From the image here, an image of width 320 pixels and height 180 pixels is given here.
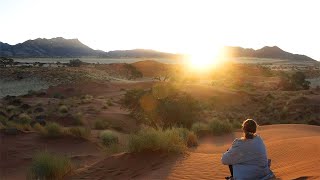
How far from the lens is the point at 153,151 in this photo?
13.4 metres

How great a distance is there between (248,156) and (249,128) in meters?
0.57

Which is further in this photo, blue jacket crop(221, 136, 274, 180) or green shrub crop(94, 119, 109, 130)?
green shrub crop(94, 119, 109, 130)

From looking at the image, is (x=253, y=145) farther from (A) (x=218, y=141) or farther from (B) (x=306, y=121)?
(B) (x=306, y=121)

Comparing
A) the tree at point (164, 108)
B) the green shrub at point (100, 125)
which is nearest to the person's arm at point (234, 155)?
the tree at point (164, 108)

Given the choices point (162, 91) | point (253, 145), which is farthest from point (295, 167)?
point (162, 91)

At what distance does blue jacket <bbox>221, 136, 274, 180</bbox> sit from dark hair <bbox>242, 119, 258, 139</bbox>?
0.33ft

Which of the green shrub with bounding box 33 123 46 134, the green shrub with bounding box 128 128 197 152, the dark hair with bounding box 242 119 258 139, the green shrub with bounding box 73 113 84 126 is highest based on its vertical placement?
the dark hair with bounding box 242 119 258 139

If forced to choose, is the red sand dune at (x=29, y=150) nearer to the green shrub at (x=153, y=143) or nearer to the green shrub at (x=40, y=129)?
the green shrub at (x=40, y=129)

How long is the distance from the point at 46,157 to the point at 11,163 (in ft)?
15.9

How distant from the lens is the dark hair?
8.35 metres

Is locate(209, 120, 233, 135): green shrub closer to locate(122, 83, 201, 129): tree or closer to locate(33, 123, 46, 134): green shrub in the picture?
locate(122, 83, 201, 129): tree

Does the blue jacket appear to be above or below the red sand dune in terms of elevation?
above

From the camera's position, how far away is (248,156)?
8.58 m

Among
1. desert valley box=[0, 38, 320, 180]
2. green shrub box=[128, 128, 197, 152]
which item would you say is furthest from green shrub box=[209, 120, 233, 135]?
green shrub box=[128, 128, 197, 152]
